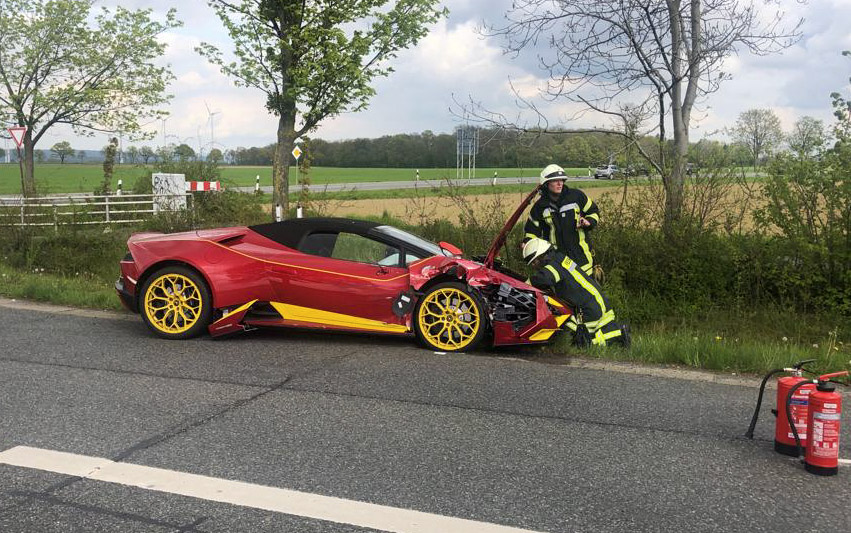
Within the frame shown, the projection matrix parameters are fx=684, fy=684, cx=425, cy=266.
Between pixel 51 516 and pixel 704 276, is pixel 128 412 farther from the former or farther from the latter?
pixel 704 276

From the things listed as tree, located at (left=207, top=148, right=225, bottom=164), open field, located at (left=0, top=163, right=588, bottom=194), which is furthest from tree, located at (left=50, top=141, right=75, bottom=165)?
tree, located at (left=207, top=148, right=225, bottom=164)

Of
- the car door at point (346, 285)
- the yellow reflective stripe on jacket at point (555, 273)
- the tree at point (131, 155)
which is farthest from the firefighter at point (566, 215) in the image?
the tree at point (131, 155)

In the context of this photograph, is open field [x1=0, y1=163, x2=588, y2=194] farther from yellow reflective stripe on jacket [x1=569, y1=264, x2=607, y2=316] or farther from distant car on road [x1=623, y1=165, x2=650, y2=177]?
yellow reflective stripe on jacket [x1=569, y1=264, x2=607, y2=316]

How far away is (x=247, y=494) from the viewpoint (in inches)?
134

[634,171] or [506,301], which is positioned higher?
[634,171]

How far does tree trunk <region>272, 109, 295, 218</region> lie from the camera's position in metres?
16.5

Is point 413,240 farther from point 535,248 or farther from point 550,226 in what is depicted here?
point 550,226

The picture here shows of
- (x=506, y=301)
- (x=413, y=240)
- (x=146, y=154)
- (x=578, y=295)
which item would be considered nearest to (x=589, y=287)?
(x=578, y=295)

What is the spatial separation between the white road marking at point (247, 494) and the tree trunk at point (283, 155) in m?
12.9

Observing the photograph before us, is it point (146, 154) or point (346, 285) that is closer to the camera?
point (346, 285)

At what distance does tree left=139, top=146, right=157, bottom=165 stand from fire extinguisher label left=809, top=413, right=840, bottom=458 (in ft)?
71.4

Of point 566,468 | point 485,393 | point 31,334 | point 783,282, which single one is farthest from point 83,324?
point 783,282

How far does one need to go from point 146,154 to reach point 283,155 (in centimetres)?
1018

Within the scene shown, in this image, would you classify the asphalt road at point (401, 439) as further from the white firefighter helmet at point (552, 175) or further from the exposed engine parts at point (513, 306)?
the white firefighter helmet at point (552, 175)
